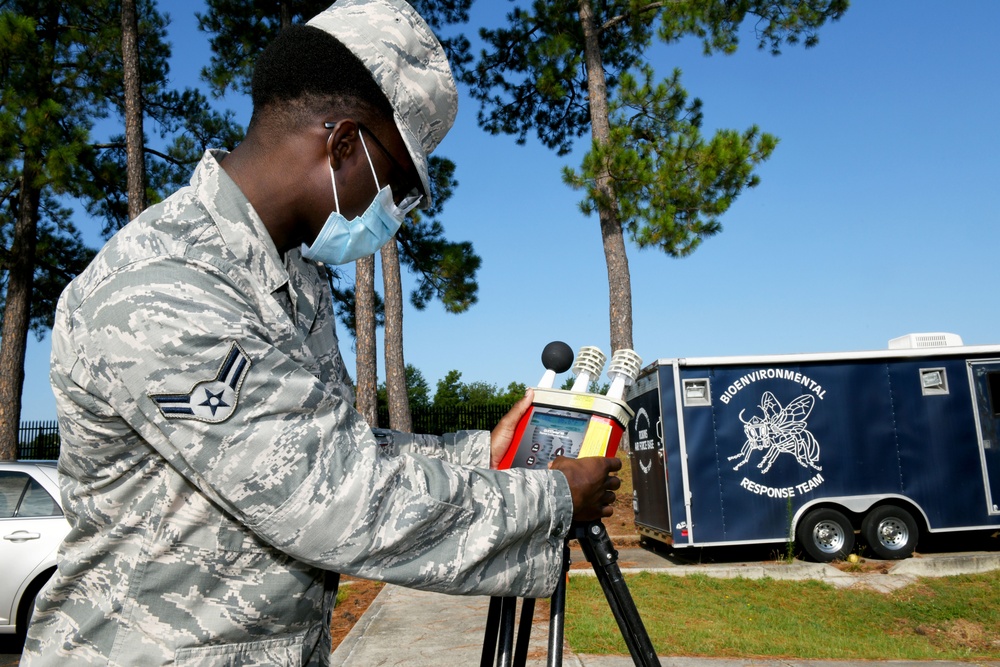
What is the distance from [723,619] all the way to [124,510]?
20.4ft

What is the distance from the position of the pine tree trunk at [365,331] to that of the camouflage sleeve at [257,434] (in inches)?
506

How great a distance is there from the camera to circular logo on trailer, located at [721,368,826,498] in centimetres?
931

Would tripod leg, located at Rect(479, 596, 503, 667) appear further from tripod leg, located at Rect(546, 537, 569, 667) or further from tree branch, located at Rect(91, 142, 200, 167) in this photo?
tree branch, located at Rect(91, 142, 200, 167)

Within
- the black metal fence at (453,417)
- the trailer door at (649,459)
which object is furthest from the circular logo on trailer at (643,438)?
the black metal fence at (453,417)

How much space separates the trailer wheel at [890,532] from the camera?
30.3 ft

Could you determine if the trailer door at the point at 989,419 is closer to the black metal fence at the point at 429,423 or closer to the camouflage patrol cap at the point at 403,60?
the camouflage patrol cap at the point at 403,60

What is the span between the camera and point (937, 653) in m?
5.36

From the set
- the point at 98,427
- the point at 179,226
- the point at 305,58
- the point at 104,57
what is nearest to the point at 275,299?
the point at 179,226

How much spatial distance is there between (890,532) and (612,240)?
6.77 metres

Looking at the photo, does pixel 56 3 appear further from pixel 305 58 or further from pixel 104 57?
pixel 305 58

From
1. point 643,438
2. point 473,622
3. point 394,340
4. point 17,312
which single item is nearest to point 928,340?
point 643,438

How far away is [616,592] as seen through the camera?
178 centimetres

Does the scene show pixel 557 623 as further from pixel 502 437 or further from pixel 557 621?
pixel 502 437

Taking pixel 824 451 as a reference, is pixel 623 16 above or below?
above
